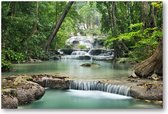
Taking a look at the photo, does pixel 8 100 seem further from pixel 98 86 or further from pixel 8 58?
pixel 98 86

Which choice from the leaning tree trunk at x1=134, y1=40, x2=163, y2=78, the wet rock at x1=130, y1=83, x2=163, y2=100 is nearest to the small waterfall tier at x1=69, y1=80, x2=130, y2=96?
the wet rock at x1=130, y1=83, x2=163, y2=100

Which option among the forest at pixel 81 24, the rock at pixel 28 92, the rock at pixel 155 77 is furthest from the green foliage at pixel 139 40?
the rock at pixel 28 92

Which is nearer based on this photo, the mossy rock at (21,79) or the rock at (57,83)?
the mossy rock at (21,79)

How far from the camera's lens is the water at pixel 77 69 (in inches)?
228

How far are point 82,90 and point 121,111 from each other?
66cm

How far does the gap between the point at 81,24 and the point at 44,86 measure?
85 cm

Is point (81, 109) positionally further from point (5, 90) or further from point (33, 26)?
point (33, 26)

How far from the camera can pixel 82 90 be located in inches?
221

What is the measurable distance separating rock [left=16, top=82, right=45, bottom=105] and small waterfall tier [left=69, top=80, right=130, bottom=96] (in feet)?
1.34

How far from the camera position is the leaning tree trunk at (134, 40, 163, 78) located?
550 centimetres

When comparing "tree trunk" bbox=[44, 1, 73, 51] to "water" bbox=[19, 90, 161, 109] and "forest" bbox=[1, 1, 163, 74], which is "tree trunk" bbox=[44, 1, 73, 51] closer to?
"forest" bbox=[1, 1, 163, 74]

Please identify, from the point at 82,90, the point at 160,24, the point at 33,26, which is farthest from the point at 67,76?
the point at 160,24

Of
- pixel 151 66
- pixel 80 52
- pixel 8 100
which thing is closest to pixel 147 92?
pixel 151 66

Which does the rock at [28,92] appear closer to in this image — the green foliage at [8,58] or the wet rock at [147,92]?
the green foliage at [8,58]
